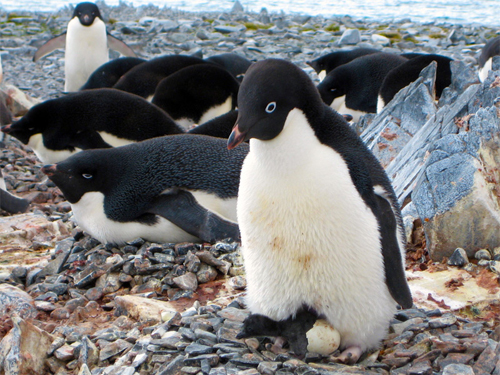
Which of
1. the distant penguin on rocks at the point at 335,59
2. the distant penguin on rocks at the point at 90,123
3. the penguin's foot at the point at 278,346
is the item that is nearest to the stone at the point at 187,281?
the penguin's foot at the point at 278,346

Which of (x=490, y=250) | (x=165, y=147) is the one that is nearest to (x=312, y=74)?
(x=165, y=147)

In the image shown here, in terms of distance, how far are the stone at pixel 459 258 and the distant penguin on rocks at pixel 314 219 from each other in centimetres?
83

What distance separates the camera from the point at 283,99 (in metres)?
2.28

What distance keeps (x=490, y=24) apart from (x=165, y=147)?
16197 millimetres

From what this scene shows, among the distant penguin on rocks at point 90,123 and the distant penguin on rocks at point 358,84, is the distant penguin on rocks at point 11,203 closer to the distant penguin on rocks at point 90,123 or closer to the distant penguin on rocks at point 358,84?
the distant penguin on rocks at point 90,123

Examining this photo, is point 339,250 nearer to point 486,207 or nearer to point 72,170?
point 486,207

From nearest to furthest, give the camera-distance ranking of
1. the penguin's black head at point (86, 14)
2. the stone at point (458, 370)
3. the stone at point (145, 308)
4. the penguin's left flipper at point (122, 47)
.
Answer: the stone at point (458, 370)
the stone at point (145, 308)
the penguin's black head at point (86, 14)
the penguin's left flipper at point (122, 47)

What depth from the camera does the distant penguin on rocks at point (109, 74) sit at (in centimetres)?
827

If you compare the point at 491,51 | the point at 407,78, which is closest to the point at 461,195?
the point at 407,78

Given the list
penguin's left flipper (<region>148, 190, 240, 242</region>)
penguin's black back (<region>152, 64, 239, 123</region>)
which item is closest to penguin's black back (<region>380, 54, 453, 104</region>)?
penguin's black back (<region>152, 64, 239, 123</region>)

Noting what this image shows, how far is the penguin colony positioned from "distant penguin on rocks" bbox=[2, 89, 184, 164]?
10 millimetres

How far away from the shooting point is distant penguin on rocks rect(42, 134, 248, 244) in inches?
153

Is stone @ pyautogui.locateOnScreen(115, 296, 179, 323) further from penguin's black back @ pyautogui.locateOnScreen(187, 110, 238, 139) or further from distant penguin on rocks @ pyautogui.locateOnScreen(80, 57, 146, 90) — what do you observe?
distant penguin on rocks @ pyautogui.locateOnScreen(80, 57, 146, 90)

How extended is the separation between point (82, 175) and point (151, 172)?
44 centimetres
